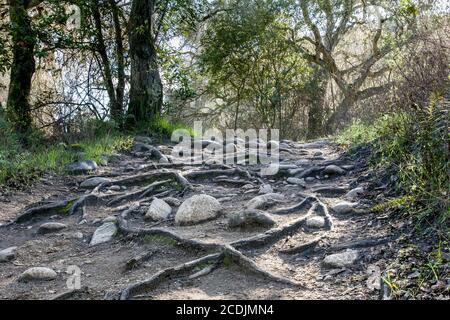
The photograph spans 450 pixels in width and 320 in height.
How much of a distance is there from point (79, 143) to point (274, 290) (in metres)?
4.97

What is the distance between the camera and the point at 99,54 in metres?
8.63

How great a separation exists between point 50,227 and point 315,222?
7.81 feet

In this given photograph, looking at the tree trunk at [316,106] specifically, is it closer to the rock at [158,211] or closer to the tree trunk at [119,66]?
the tree trunk at [119,66]

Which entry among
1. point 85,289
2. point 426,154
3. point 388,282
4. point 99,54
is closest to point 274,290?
point 388,282

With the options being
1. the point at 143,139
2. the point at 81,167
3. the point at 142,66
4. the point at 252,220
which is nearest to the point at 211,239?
the point at 252,220

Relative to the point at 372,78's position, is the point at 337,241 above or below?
below

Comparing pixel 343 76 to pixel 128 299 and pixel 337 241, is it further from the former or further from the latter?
pixel 128 299

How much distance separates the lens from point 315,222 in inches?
145

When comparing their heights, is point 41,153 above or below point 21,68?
below

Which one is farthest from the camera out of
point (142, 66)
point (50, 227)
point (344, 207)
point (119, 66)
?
point (119, 66)

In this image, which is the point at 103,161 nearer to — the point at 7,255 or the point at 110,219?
the point at 110,219

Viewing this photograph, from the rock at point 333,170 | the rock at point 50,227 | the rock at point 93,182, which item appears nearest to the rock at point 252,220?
the rock at point 50,227

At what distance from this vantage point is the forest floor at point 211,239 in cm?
283

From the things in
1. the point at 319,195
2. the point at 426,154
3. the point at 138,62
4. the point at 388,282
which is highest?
the point at 138,62
